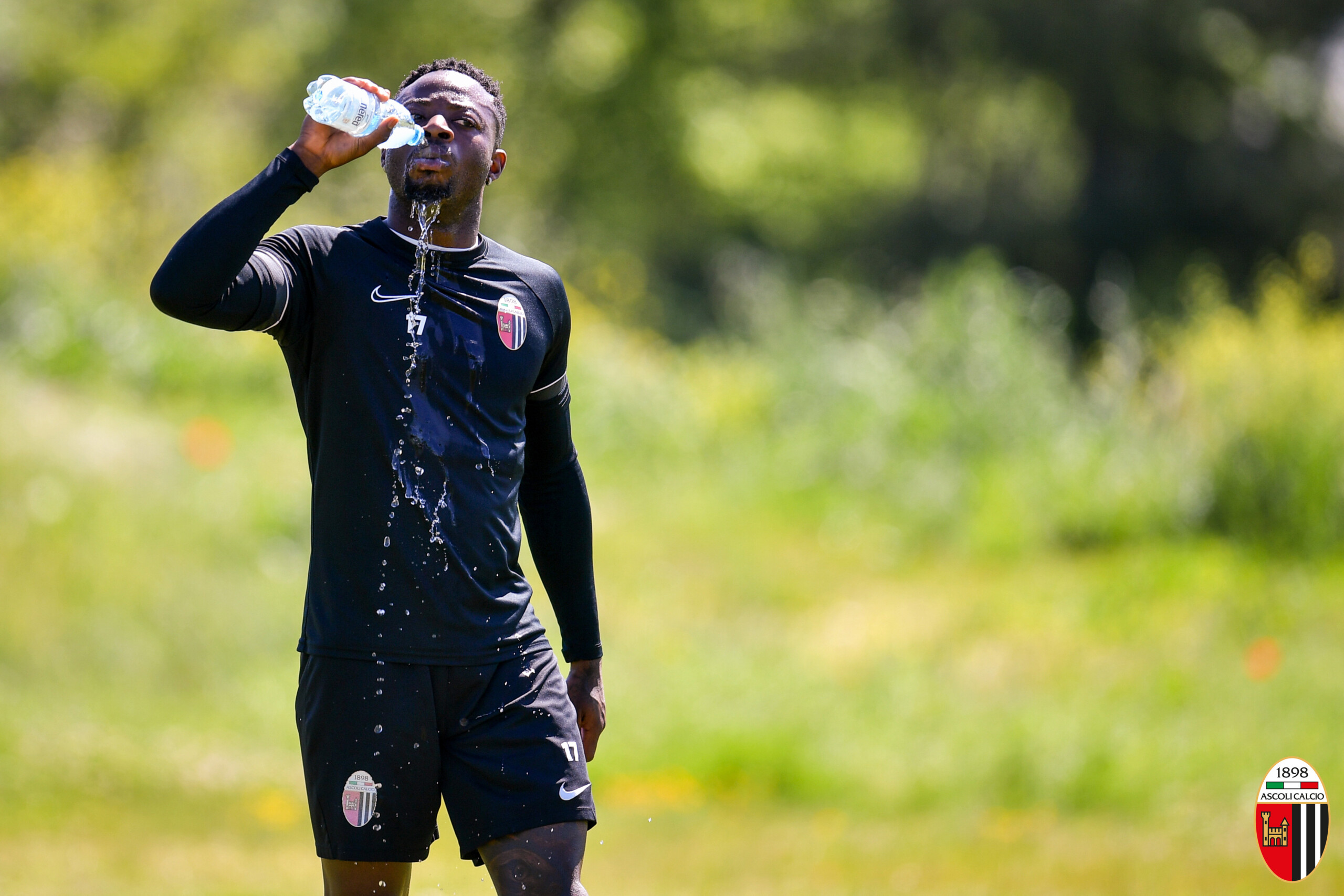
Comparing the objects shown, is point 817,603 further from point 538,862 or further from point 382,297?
point 382,297

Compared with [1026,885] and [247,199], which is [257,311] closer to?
[247,199]

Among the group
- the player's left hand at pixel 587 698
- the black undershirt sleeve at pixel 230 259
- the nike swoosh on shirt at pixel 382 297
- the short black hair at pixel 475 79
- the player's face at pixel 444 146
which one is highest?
the short black hair at pixel 475 79

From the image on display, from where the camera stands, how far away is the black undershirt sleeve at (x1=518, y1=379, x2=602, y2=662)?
12.4 ft

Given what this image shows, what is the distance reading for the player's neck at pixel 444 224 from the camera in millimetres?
3430

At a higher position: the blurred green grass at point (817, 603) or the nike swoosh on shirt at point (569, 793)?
the blurred green grass at point (817, 603)

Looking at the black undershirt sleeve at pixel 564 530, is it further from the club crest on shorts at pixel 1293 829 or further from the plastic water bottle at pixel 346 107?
the club crest on shorts at pixel 1293 829

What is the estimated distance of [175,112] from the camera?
30.8m

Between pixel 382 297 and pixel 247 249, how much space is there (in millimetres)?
426

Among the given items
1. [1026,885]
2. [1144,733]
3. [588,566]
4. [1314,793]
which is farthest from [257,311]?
[1144,733]

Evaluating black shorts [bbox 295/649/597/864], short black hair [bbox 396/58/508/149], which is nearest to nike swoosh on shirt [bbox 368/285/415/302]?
short black hair [bbox 396/58/508/149]

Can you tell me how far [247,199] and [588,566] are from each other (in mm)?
→ 1370

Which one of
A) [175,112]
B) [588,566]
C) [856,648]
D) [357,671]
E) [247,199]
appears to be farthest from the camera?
[175,112]

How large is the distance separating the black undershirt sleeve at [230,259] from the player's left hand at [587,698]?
128 centimetres

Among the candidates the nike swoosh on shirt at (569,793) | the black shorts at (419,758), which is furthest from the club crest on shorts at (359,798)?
the nike swoosh on shirt at (569,793)
